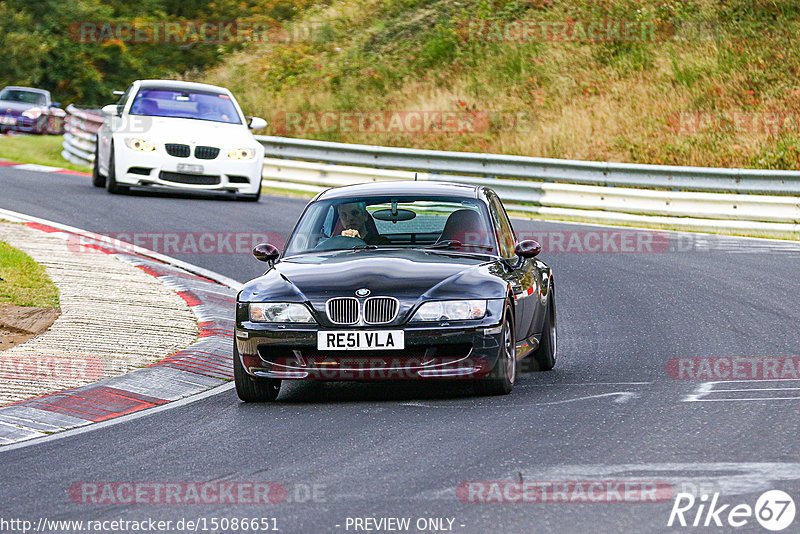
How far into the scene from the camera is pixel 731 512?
17.8ft

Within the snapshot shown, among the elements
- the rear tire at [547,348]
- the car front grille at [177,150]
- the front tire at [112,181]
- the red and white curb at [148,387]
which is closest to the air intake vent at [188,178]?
the car front grille at [177,150]

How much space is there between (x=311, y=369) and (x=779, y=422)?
275cm

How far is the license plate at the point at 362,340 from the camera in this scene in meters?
8.16

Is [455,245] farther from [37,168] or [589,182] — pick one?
[37,168]

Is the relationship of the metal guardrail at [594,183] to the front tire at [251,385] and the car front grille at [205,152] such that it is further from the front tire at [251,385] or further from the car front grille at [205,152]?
the front tire at [251,385]

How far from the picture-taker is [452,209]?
10.0 meters

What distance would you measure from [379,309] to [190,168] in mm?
12933

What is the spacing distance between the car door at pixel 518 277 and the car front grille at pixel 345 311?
113 cm

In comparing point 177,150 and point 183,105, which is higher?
point 183,105

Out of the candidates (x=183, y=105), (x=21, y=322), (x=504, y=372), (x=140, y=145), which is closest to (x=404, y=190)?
(x=504, y=372)

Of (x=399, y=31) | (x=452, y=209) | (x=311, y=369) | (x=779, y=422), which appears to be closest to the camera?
(x=779, y=422)

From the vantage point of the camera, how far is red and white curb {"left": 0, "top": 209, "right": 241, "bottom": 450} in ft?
26.5

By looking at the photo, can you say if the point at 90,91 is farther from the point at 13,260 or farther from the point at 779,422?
the point at 779,422

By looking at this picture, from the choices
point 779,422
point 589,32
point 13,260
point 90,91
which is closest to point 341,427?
point 779,422
